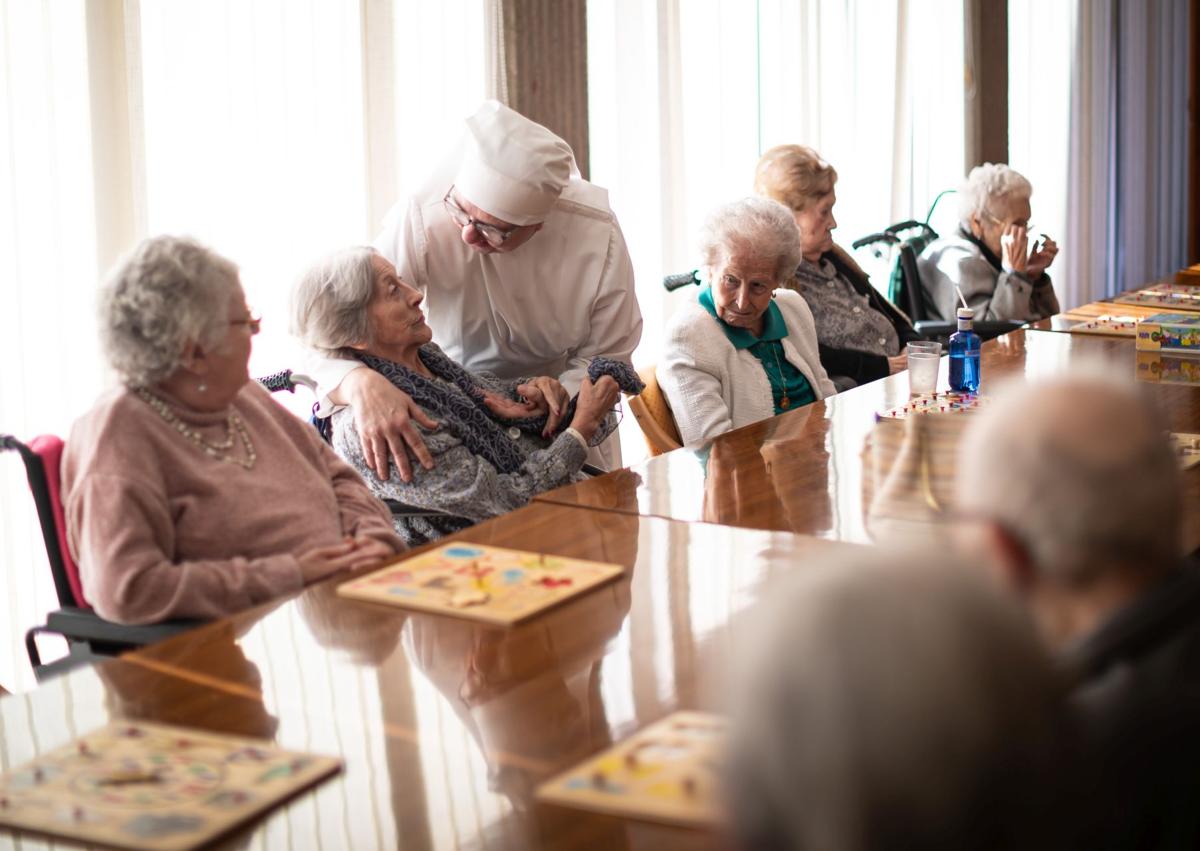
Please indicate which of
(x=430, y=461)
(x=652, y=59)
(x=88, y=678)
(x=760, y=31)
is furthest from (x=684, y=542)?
→ (x=760, y=31)

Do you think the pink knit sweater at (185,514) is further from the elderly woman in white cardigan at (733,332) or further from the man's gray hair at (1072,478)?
the man's gray hair at (1072,478)

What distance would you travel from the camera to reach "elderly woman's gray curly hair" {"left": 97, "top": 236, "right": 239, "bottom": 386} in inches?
80.7

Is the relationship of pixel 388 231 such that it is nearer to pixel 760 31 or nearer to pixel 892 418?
pixel 892 418

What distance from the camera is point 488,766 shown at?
4.44ft

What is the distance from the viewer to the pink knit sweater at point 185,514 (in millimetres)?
1923

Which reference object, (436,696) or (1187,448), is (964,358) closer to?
(1187,448)

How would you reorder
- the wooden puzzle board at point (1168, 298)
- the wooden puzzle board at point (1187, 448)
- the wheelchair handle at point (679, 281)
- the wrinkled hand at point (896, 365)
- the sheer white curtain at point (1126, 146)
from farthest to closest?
the sheer white curtain at point (1126, 146) → the wooden puzzle board at point (1168, 298) → the wrinkled hand at point (896, 365) → the wheelchair handle at point (679, 281) → the wooden puzzle board at point (1187, 448)

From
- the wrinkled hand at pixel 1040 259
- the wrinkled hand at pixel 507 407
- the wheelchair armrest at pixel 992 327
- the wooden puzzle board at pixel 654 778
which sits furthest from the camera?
the wrinkled hand at pixel 1040 259

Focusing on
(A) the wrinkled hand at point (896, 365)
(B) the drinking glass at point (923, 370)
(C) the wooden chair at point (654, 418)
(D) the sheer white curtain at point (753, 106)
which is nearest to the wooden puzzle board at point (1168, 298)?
(A) the wrinkled hand at point (896, 365)

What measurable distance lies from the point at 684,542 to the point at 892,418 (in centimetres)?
105

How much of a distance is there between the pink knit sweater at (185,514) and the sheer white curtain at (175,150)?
0.69 metres

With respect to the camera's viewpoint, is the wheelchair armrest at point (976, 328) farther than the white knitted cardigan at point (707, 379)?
Yes

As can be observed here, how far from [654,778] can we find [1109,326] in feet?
11.4

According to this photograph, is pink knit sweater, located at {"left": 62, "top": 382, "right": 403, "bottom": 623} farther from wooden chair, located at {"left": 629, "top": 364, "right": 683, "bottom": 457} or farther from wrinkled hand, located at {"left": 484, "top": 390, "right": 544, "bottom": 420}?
wooden chair, located at {"left": 629, "top": 364, "right": 683, "bottom": 457}
